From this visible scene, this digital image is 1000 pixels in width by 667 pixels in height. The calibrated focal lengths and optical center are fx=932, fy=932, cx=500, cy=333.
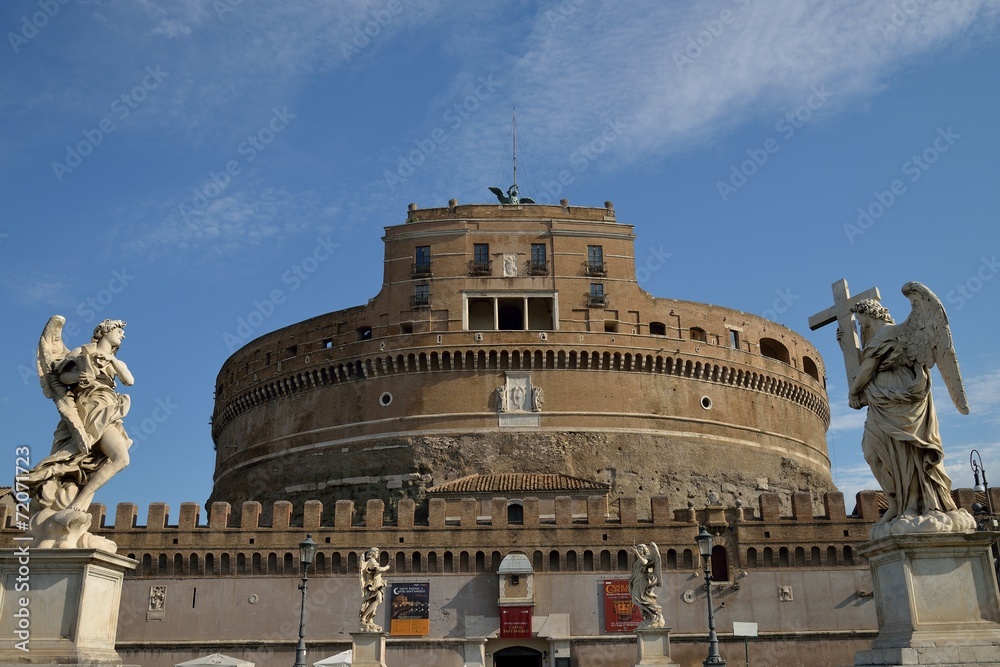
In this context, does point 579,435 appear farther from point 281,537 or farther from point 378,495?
point 281,537

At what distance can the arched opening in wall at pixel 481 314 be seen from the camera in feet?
135

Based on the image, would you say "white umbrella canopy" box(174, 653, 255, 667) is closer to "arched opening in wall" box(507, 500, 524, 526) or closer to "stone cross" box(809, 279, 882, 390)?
"arched opening in wall" box(507, 500, 524, 526)

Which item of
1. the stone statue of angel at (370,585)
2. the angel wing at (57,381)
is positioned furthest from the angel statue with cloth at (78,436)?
the stone statue of angel at (370,585)

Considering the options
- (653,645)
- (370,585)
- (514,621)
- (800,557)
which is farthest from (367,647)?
(800,557)

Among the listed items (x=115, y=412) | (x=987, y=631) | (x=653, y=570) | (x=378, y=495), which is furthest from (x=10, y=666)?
(x=378, y=495)

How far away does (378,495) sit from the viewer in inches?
1505

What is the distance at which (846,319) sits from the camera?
9.59 meters

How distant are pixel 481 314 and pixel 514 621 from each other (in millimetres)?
15577

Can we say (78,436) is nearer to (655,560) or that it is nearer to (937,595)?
(937,595)

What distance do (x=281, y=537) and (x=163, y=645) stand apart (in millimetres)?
4894

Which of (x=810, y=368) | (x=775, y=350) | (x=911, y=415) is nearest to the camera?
(x=911, y=415)

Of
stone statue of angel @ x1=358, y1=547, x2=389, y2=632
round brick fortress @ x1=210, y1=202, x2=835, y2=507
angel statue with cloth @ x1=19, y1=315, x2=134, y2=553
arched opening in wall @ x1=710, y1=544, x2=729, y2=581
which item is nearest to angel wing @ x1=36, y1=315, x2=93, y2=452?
angel statue with cloth @ x1=19, y1=315, x2=134, y2=553

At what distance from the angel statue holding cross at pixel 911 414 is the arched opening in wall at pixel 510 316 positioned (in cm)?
3324

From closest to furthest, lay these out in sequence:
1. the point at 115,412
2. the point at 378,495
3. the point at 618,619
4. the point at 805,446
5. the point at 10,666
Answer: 1. the point at 10,666
2. the point at 115,412
3. the point at 618,619
4. the point at 378,495
5. the point at 805,446
